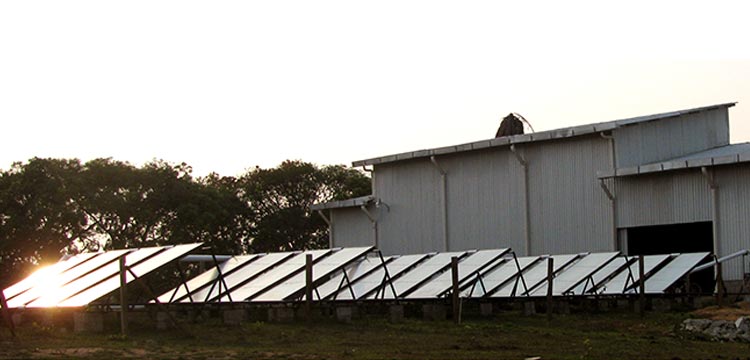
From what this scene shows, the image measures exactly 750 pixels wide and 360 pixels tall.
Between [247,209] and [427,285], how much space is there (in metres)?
45.3

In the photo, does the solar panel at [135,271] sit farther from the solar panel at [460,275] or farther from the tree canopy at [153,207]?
the tree canopy at [153,207]

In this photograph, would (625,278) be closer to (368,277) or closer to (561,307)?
(561,307)

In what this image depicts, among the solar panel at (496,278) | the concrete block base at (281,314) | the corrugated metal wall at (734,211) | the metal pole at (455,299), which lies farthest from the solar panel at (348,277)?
the corrugated metal wall at (734,211)

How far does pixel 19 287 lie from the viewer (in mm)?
33625

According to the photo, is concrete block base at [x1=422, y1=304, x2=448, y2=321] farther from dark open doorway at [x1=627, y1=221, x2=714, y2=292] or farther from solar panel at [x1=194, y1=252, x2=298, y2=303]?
dark open doorway at [x1=627, y1=221, x2=714, y2=292]

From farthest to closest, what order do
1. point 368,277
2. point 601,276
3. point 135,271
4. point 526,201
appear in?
point 526,201 < point 601,276 < point 368,277 < point 135,271

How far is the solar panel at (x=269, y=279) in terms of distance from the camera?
30913 mm

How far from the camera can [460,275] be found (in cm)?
3194

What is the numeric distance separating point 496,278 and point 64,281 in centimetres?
1189

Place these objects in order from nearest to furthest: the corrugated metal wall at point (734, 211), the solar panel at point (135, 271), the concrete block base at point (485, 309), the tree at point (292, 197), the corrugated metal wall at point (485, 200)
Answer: the solar panel at point (135, 271), the concrete block base at point (485, 309), the corrugated metal wall at point (734, 211), the corrugated metal wall at point (485, 200), the tree at point (292, 197)

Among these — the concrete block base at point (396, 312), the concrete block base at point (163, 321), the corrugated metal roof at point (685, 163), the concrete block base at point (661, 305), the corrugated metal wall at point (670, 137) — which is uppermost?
the corrugated metal wall at point (670, 137)

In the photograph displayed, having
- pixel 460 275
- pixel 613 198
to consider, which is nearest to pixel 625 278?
pixel 460 275

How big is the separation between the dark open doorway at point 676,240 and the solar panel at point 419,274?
10.2 metres

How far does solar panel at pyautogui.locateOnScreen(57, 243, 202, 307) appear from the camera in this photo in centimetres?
2685
